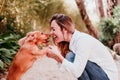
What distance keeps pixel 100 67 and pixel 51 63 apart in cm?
144

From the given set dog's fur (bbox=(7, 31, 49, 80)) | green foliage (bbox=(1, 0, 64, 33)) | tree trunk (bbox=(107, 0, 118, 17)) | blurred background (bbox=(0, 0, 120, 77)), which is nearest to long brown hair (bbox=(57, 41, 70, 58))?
dog's fur (bbox=(7, 31, 49, 80))

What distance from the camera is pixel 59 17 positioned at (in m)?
2.42

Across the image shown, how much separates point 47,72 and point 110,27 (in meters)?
2.63

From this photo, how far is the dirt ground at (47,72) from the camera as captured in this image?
373cm

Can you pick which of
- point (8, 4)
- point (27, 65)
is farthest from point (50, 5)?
point (27, 65)

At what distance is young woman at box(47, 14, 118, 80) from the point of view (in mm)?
2279

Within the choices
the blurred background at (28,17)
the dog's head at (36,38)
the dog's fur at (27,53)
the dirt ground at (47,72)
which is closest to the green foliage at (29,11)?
the blurred background at (28,17)

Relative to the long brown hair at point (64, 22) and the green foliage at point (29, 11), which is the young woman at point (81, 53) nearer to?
the long brown hair at point (64, 22)

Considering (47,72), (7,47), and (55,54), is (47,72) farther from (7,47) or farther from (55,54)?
(55,54)

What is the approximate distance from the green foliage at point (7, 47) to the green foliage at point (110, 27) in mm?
1871

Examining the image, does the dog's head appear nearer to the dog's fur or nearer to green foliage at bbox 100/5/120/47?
the dog's fur

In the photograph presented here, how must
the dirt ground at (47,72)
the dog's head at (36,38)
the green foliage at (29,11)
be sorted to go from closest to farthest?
1. the dog's head at (36,38)
2. the dirt ground at (47,72)
3. the green foliage at (29,11)

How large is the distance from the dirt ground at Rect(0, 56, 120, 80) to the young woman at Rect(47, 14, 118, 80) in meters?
1.24

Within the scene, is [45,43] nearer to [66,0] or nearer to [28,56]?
[28,56]
